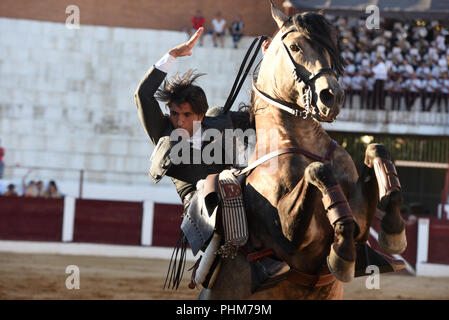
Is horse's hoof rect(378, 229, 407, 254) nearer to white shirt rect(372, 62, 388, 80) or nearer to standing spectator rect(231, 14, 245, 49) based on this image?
white shirt rect(372, 62, 388, 80)

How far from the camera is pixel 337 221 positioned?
2928 mm

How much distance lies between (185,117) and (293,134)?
774 millimetres

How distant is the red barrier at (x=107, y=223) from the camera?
42.5 ft

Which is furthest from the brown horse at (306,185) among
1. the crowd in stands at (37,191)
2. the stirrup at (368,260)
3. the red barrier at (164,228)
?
the crowd in stands at (37,191)

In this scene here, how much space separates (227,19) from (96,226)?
7.39m

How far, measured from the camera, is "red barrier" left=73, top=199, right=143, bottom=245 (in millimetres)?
12945

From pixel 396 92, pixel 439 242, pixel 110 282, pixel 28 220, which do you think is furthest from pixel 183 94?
pixel 396 92

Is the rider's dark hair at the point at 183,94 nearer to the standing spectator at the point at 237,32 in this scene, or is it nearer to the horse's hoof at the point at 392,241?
the horse's hoof at the point at 392,241

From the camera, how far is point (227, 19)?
18.2 metres

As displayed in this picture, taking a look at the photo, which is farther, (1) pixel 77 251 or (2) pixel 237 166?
(1) pixel 77 251

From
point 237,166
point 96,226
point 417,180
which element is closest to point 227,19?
point 417,180

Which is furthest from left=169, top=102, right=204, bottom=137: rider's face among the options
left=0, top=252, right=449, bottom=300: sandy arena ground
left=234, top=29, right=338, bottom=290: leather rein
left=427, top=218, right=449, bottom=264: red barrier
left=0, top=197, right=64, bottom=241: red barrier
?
left=0, top=197, right=64, bottom=241: red barrier

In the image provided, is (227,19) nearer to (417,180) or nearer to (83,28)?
(83,28)

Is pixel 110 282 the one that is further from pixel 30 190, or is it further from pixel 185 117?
pixel 185 117
